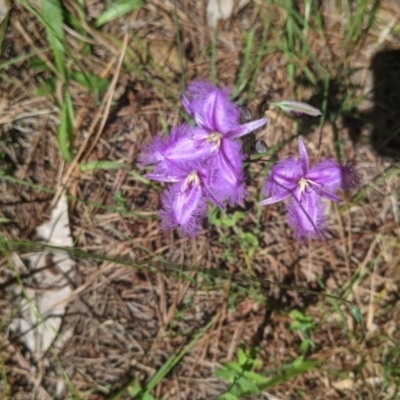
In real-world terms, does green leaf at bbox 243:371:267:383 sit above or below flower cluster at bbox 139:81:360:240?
below

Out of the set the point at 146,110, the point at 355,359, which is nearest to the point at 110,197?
the point at 146,110

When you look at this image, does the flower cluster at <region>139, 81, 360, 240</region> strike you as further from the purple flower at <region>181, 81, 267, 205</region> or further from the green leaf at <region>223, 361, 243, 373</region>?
the green leaf at <region>223, 361, 243, 373</region>

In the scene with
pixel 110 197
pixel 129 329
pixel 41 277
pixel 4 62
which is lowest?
pixel 129 329

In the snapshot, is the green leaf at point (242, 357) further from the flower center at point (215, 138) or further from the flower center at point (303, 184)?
the flower center at point (215, 138)

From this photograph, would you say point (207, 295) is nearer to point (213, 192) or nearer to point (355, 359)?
point (355, 359)

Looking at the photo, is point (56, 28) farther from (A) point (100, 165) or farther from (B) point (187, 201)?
(B) point (187, 201)

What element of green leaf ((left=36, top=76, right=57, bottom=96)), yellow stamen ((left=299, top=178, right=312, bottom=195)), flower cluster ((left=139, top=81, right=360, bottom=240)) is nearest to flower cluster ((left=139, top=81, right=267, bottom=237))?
flower cluster ((left=139, top=81, right=360, bottom=240))
